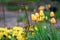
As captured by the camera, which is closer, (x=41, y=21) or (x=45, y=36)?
(x=45, y=36)

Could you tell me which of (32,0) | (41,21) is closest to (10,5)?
(32,0)

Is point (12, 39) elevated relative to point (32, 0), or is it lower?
lower

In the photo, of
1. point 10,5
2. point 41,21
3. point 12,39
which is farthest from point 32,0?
point 10,5

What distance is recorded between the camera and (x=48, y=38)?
11.8ft

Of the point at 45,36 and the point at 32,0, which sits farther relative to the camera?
the point at 32,0

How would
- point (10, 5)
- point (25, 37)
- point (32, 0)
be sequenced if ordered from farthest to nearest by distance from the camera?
point (10, 5) → point (32, 0) → point (25, 37)

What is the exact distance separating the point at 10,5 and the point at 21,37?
1083cm

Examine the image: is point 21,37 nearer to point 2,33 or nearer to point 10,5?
point 2,33

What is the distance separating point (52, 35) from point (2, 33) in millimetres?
820

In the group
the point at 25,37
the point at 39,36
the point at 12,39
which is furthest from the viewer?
the point at 25,37

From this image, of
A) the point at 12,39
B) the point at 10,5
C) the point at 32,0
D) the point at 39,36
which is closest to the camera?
the point at 39,36

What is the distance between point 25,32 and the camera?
4109 millimetres

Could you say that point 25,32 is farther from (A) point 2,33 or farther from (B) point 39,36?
(B) point 39,36

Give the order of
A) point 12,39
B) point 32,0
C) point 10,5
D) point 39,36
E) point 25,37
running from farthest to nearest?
point 10,5, point 32,0, point 25,37, point 12,39, point 39,36
